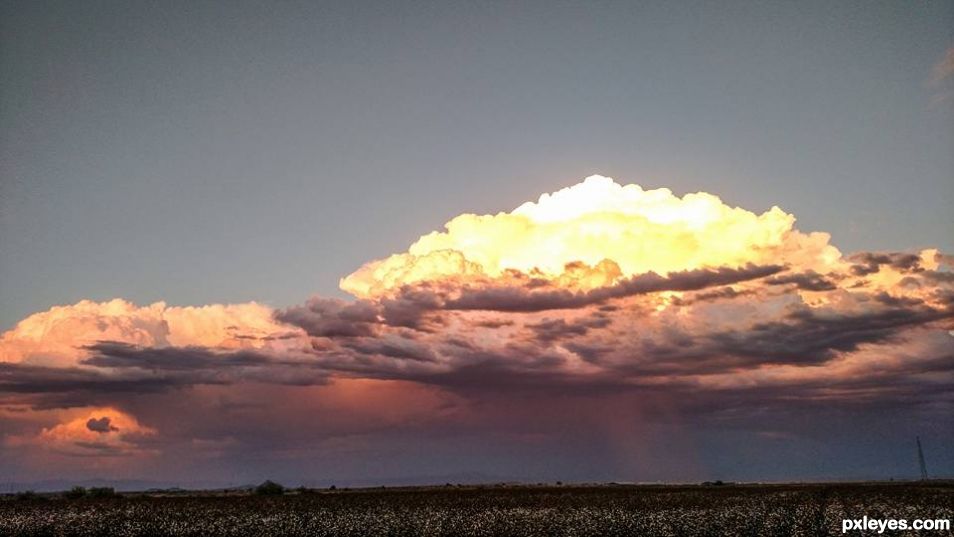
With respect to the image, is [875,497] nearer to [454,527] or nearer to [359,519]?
[454,527]

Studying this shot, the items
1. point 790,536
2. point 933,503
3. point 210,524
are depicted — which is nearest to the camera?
point 790,536

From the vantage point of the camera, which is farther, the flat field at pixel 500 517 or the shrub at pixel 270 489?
the shrub at pixel 270 489

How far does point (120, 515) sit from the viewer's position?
106m

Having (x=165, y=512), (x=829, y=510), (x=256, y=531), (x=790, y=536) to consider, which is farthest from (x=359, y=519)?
(x=829, y=510)

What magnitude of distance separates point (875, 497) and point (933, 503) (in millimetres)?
15010

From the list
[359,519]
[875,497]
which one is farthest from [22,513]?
[875,497]

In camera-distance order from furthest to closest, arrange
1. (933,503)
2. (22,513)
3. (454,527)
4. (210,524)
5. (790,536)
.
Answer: (22,513) < (933,503) < (210,524) < (454,527) < (790,536)

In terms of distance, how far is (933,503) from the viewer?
103 meters

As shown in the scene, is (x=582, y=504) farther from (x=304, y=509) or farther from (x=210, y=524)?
(x=210, y=524)

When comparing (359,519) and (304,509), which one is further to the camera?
(304,509)

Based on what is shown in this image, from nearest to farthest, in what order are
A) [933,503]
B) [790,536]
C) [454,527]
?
1. [790,536]
2. [454,527]
3. [933,503]

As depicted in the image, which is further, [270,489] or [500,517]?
[270,489]

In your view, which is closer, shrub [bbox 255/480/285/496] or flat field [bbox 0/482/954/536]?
flat field [bbox 0/482/954/536]

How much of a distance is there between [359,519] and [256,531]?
1344 cm
